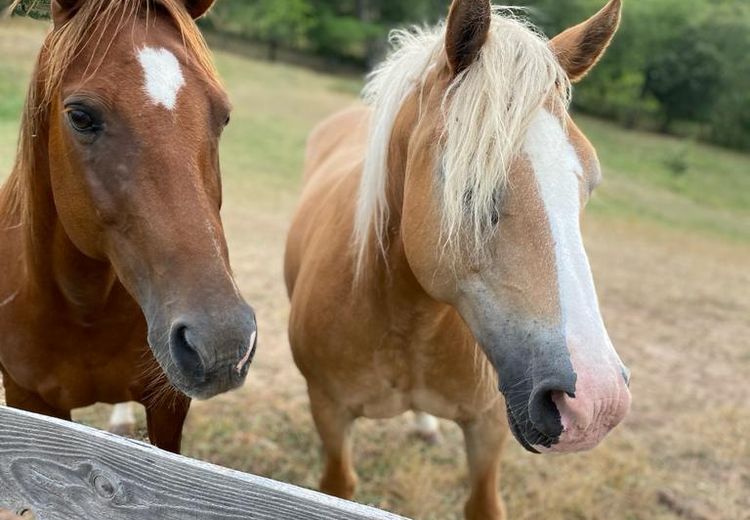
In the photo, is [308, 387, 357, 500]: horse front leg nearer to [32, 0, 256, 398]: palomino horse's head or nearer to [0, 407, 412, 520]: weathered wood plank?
[32, 0, 256, 398]: palomino horse's head

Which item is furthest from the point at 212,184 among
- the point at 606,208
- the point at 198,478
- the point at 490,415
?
the point at 606,208

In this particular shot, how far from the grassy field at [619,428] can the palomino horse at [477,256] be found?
1.10 metres

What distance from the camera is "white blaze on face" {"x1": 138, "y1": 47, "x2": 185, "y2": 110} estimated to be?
1700mm

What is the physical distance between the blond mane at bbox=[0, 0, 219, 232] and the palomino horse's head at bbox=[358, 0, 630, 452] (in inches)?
29.3

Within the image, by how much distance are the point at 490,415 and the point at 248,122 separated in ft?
54.8

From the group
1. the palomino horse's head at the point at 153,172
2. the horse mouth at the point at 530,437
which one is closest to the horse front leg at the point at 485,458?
the horse mouth at the point at 530,437

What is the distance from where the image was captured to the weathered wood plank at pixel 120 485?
50.4 inches

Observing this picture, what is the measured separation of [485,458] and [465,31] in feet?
5.68

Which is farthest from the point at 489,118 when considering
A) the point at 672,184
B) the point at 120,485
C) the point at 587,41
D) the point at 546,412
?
the point at 672,184

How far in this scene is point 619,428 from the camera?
4.41 meters

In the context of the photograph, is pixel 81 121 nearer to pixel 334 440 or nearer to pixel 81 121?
pixel 81 121

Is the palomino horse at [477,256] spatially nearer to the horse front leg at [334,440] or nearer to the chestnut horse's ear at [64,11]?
the horse front leg at [334,440]

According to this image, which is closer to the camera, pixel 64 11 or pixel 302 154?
pixel 64 11

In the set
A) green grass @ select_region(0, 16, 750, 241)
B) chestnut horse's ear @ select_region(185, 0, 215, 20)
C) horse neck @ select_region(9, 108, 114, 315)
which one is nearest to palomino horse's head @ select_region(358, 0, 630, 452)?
chestnut horse's ear @ select_region(185, 0, 215, 20)
